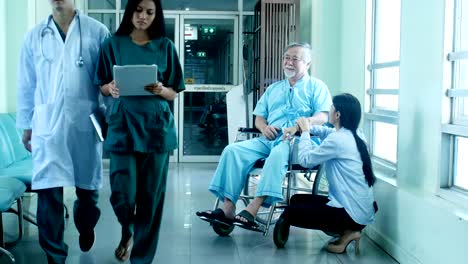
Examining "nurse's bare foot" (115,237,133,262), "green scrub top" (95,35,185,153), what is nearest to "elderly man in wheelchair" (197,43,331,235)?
"nurse's bare foot" (115,237,133,262)

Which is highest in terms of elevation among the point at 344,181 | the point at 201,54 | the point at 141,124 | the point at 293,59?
the point at 201,54

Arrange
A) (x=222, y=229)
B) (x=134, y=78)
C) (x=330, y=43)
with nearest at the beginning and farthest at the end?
(x=134, y=78)
(x=222, y=229)
(x=330, y=43)

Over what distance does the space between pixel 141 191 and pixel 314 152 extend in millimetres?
1172

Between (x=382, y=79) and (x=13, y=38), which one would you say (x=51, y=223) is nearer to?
(x=382, y=79)

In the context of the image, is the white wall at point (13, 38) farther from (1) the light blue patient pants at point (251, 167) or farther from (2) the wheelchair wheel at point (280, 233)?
(2) the wheelchair wheel at point (280, 233)

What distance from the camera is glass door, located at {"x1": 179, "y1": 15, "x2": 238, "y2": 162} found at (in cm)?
858

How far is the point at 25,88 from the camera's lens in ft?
10.3

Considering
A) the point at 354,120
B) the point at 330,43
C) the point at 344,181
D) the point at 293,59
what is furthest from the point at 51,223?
the point at 330,43

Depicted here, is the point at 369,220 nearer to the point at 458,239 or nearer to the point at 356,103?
the point at 356,103

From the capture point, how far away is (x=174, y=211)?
5.02m

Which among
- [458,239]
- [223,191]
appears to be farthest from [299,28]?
[458,239]

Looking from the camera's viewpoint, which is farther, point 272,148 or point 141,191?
point 272,148

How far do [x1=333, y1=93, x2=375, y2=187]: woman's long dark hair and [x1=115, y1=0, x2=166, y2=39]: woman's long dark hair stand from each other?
123 centimetres

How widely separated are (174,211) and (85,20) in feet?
7.32
